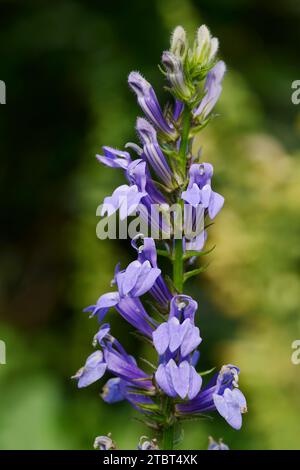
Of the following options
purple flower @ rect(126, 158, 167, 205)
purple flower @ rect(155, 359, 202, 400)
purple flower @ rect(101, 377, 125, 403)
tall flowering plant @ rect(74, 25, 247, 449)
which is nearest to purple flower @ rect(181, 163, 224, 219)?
tall flowering plant @ rect(74, 25, 247, 449)

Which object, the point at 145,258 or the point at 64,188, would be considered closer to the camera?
the point at 145,258

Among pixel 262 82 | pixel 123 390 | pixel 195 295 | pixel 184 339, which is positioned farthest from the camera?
pixel 262 82

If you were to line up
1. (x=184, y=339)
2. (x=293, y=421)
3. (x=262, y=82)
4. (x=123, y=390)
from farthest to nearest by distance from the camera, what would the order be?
(x=262, y=82) → (x=293, y=421) → (x=123, y=390) → (x=184, y=339)

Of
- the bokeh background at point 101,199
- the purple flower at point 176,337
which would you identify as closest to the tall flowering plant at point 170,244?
the purple flower at point 176,337

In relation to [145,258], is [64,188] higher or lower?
higher

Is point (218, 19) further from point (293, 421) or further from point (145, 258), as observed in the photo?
point (145, 258)

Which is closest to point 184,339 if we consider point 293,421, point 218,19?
point 293,421

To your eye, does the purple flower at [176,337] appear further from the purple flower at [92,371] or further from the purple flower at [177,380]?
the purple flower at [92,371]

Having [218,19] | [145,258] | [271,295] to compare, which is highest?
[218,19]
